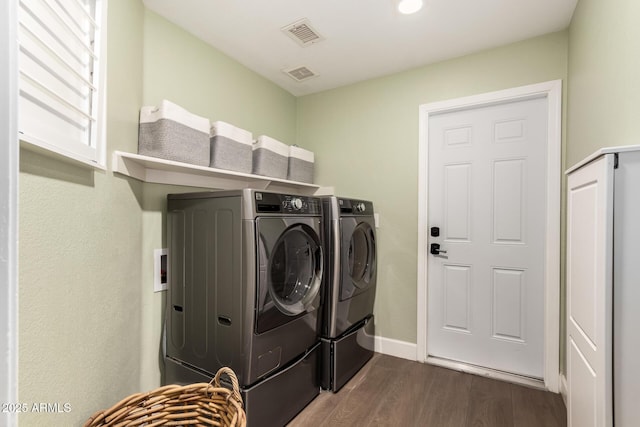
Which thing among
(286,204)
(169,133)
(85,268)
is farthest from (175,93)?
(85,268)

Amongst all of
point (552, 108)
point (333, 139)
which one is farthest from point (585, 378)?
point (333, 139)

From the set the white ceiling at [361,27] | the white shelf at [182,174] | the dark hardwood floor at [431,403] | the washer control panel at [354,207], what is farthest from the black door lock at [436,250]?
the white ceiling at [361,27]

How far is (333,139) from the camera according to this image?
288cm

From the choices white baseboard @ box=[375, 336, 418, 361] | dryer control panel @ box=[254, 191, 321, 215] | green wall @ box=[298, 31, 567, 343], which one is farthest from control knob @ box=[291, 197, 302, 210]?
white baseboard @ box=[375, 336, 418, 361]

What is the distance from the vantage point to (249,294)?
1.41 metres

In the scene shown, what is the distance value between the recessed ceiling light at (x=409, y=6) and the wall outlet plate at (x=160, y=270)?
6.58 ft

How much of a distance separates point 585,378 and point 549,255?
1.25 m

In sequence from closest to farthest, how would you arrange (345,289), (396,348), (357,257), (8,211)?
(8,211), (345,289), (357,257), (396,348)

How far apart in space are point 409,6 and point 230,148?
4.51ft

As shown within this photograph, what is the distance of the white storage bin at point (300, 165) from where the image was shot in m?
2.59

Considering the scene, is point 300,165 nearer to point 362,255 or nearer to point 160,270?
point 362,255

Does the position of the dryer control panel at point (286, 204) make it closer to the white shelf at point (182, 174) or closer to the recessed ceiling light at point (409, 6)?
the white shelf at point (182, 174)

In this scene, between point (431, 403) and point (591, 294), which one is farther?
point (431, 403)

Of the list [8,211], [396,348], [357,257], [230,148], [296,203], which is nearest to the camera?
[8,211]
